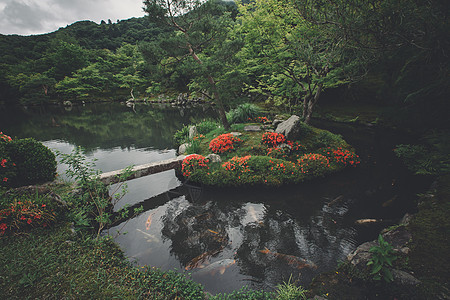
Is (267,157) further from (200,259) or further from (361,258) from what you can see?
(361,258)

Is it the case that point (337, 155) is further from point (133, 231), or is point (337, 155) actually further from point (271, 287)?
point (133, 231)

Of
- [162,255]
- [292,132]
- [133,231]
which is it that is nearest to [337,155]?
[292,132]

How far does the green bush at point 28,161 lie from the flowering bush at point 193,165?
430cm

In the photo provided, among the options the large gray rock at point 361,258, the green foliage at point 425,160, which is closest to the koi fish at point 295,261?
the large gray rock at point 361,258

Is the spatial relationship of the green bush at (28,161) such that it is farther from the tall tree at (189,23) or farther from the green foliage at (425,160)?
the green foliage at (425,160)

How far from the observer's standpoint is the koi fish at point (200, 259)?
14.2 feet

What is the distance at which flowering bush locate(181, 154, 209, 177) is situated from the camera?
783cm

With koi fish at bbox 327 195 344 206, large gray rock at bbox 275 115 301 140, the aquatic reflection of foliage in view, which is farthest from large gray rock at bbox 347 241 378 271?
the aquatic reflection of foliage

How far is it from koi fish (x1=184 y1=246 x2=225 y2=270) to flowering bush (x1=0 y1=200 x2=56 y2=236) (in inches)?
128

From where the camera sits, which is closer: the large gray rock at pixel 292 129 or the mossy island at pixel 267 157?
the mossy island at pixel 267 157

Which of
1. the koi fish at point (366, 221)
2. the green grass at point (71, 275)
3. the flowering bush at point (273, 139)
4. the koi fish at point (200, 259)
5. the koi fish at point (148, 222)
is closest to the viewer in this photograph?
the green grass at point (71, 275)

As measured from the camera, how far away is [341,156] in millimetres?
8398

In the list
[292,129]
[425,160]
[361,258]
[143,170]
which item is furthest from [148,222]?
[425,160]

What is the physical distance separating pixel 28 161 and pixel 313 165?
31.1 feet
